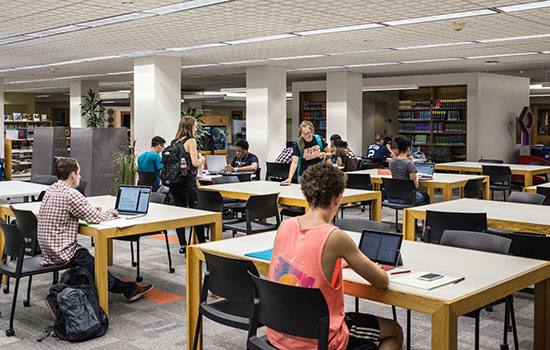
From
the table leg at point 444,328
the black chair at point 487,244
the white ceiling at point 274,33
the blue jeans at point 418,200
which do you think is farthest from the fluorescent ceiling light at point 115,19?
the table leg at point 444,328

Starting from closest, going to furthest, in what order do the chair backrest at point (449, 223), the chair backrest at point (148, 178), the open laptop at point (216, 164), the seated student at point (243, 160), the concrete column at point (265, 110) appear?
the chair backrest at point (449, 223) → the chair backrest at point (148, 178) → the seated student at point (243, 160) → the open laptop at point (216, 164) → the concrete column at point (265, 110)

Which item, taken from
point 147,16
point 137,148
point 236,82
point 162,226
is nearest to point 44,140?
point 137,148

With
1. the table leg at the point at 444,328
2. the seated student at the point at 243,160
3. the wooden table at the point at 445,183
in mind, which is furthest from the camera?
the seated student at the point at 243,160

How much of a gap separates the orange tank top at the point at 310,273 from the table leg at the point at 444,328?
41cm

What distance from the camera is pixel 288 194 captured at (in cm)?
653

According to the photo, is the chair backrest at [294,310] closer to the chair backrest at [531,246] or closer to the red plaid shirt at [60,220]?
the chair backrest at [531,246]

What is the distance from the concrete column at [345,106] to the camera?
1525cm

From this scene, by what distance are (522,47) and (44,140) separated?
9.90 metres

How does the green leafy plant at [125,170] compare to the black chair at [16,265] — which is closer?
the black chair at [16,265]

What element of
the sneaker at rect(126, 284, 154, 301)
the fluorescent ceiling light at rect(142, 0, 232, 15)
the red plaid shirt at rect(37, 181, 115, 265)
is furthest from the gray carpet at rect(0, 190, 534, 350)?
the fluorescent ceiling light at rect(142, 0, 232, 15)

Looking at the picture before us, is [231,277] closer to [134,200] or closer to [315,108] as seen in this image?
[134,200]

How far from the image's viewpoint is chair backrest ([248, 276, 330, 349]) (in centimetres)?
257

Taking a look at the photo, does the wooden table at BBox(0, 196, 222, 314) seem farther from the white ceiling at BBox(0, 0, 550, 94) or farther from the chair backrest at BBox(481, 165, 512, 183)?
the chair backrest at BBox(481, 165, 512, 183)

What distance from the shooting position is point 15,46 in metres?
10.5
